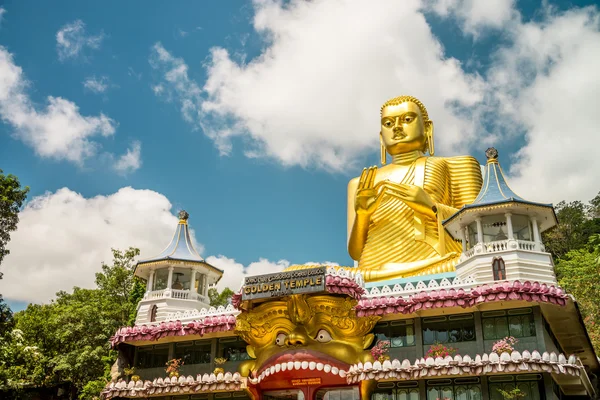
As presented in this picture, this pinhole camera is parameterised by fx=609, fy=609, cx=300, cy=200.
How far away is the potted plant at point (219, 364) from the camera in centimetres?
2133

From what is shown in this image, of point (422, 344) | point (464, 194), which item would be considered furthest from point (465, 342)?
point (464, 194)

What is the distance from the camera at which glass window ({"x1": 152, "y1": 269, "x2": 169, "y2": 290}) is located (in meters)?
26.6

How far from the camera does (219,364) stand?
72.7 ft

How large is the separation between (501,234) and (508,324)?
4.11 meters

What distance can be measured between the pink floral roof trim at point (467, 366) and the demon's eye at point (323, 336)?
1.33 m

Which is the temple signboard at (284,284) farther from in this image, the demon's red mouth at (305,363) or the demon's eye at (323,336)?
the demon's red mouth at (305,363)

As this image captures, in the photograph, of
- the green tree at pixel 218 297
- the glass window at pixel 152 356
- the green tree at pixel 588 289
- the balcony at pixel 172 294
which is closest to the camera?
the glass window at pixel 152 356

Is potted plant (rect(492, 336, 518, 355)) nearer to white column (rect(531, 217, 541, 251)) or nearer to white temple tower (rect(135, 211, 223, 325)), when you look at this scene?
white column (rect(531, 217, 541, 251))

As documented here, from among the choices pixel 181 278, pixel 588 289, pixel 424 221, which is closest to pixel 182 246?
pixel 181 278

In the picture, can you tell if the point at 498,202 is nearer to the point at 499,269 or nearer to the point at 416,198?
the point at 499,269

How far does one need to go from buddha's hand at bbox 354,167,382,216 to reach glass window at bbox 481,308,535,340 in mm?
8021

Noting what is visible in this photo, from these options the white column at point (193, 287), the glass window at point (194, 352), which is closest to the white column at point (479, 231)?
the glass window at point (194, 352)

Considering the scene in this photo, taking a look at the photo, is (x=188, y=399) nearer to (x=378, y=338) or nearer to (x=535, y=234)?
(x=378, y=338)

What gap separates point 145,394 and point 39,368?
41.3 feet
